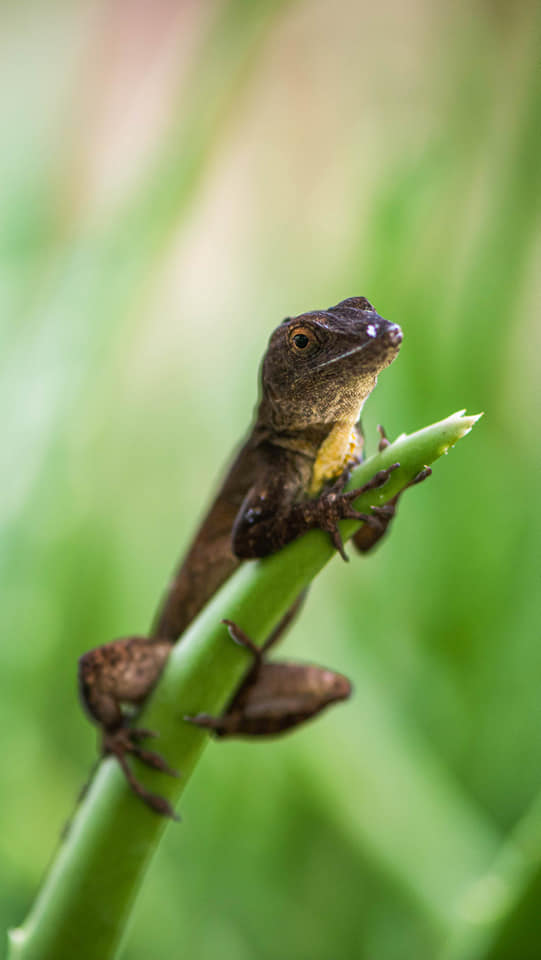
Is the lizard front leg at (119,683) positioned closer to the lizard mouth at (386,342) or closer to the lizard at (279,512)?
the lizard at (279,512)

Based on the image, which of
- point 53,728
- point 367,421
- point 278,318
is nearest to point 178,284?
point 278,318

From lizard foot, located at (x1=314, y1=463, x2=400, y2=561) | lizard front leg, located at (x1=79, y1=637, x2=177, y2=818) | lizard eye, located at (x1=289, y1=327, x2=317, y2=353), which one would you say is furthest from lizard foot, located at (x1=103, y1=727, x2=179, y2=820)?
lizard eye, located at (x1=289, y1=327, x2=317, y2=353)

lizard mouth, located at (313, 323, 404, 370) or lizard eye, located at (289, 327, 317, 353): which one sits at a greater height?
lizard mouth, located at (313, 323, 404, 370)

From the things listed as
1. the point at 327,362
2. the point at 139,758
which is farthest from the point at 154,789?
the point at 327,362

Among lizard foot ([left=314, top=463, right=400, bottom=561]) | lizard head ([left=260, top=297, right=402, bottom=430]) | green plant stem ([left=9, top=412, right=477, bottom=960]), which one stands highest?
lizard head ([left=260, top=297, right=402, bottom=430])

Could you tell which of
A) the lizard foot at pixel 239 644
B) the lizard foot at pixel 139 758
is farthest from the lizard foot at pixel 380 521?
the lizard foot at pixel 139 758

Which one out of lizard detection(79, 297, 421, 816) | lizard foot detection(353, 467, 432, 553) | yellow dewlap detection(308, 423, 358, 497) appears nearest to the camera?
lizard foot detection(353, 467, 432, 553)

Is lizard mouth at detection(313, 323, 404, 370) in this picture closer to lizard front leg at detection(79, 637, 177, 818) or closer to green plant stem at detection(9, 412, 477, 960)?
green plant stem at detection(9, 412, 477, 960)
